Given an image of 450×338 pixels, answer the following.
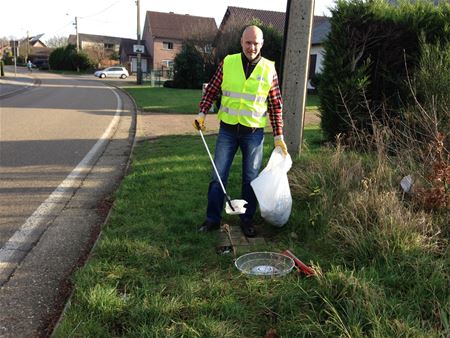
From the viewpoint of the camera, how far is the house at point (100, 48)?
69.4 metres

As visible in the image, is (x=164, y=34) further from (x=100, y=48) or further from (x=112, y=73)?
(x=100, y=48)

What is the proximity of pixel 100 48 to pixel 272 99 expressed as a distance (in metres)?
81.4

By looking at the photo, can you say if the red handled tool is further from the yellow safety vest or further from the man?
the yellow safety vest

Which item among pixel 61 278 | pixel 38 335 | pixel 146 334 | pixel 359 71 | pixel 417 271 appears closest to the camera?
pixel 146 334

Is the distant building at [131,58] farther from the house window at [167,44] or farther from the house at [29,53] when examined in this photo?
the house at [29,53]

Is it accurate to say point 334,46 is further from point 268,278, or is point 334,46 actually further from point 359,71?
point 268,278

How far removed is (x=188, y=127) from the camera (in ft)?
42.3

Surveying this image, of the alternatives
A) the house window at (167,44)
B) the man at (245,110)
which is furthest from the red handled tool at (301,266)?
the house window at (167,44)

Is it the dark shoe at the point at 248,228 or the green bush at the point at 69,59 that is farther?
the green bush at the point at 69,59

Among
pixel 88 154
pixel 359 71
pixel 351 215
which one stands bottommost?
pixel 88 154

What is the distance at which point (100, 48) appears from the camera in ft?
263

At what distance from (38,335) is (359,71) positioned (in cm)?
619

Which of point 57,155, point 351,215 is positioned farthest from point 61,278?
point 57,155

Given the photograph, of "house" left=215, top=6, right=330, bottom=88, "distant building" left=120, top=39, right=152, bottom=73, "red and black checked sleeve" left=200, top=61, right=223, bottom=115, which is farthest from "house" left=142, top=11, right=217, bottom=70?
"red and black checked sleeve" left=200, top=61, right=223, bottom=115
